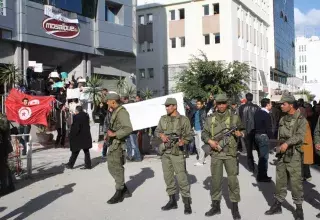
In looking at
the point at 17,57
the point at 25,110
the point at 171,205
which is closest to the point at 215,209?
the point at 171,205

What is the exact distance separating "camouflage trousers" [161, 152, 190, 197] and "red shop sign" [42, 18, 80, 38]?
1544 cm

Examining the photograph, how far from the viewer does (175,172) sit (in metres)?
6.57

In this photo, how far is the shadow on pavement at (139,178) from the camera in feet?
28.1

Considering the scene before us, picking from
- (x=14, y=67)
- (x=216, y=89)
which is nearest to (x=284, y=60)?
(x=216, y=89)

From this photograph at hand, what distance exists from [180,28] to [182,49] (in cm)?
225

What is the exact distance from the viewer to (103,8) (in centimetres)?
2358

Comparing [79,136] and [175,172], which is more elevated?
[79,136]

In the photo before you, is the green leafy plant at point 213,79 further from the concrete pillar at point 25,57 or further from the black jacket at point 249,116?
the black jacket at point 249,116

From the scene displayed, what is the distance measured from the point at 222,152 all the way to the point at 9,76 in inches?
525

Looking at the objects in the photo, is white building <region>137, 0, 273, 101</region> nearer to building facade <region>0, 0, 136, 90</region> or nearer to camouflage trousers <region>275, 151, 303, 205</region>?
building facade <region>0, 0, 136, 90</region>

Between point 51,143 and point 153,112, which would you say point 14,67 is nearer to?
point 51,143

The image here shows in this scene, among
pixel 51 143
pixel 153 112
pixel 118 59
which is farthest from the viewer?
pixel 118 59

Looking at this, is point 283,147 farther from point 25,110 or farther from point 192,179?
point 25,110

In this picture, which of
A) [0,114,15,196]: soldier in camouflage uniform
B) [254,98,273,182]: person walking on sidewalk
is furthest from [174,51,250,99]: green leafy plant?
[0,114,15,196]: soldier in camouflage uniform
